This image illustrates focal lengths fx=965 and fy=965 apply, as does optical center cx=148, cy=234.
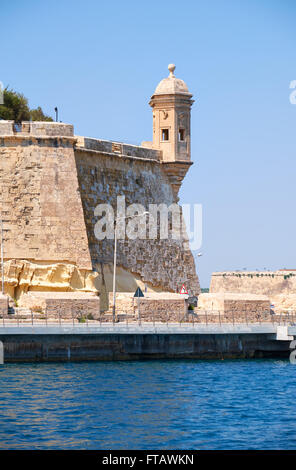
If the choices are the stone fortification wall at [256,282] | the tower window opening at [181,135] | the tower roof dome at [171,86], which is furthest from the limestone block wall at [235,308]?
the stone fortification wall at [256,282]

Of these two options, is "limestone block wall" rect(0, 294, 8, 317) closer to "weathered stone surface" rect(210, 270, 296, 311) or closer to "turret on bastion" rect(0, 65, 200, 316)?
"turret on bastion" rect(0, 65, 200, 316)

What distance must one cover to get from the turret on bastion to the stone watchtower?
0.34 ft

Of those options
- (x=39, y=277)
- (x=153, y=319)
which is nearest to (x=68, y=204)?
(x=39, y=277)

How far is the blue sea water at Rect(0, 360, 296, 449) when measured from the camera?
24.9m

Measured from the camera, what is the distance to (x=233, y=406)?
3020cm

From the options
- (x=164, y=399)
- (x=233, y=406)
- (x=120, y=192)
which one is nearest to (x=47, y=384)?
(x=164, y=399)

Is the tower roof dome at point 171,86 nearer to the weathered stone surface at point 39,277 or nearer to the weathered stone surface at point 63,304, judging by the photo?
the weathered stone surface at point 39,277

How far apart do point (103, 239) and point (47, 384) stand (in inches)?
653

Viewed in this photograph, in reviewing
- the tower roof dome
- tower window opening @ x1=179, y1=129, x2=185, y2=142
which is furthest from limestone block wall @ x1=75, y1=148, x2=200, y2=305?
the tower roof dome

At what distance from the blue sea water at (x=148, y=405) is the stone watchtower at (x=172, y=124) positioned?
53.5 ft

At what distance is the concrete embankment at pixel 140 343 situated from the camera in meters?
37.4

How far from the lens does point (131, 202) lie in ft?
166

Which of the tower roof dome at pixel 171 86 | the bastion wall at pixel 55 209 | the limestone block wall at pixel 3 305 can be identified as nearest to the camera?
the limestone block wall at pixel 3 305

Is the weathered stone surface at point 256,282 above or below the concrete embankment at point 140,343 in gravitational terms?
above
